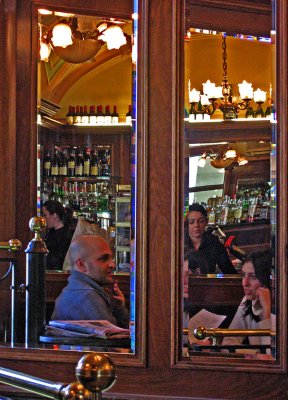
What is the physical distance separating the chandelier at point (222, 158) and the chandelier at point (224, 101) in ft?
0.33

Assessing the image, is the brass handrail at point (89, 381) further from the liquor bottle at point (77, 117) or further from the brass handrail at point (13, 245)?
the liquor bottle at point (77, 117)

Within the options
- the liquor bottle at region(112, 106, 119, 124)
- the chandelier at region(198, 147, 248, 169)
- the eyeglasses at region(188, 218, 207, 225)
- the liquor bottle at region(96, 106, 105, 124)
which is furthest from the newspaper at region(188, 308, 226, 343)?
the liquor bottle at region(96, 106, 105, 124)

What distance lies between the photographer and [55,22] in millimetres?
3342

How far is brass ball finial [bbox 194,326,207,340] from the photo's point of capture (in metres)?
2.59

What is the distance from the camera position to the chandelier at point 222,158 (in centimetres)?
264

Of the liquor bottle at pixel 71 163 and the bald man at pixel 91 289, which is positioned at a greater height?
the liquor bottle at pixel 71 163

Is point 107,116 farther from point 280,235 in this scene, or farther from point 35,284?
point 280,235

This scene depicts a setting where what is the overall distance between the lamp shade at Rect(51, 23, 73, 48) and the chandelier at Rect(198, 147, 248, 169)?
3.28 feet

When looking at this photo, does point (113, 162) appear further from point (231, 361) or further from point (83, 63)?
point (231, 361)

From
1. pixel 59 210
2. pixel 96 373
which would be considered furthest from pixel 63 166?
pixel 96 373

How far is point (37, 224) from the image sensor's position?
3061 mm

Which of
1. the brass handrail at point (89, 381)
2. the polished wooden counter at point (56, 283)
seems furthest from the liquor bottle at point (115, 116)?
the brass handrail at point (89, 381)

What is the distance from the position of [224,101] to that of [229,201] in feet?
0.93

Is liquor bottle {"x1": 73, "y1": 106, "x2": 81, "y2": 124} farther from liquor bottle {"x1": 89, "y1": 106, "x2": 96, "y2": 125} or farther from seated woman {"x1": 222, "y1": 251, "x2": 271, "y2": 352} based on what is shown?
seated woman {"x1": 222, "y1": 251, "x2": 271, "y2": 352}
